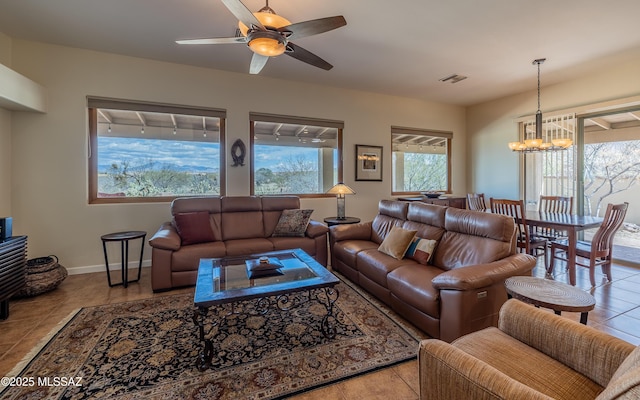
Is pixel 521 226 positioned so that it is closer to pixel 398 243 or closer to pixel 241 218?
pixel 398 243

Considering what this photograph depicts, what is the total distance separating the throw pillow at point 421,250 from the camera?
269 centimetres

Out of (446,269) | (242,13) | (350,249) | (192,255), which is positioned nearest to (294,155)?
(350,249)

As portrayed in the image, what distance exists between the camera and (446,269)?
8.48ft

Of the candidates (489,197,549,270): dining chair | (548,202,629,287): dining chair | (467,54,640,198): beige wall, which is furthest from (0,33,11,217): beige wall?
(467,54,640,198): beige wall

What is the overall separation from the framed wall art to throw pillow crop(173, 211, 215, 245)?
112 inches

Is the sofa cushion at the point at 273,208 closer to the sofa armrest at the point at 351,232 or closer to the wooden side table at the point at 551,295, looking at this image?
the sofa armrest at the point at 351,232

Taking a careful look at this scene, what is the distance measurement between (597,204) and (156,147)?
6.89 m

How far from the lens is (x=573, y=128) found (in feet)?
14.8

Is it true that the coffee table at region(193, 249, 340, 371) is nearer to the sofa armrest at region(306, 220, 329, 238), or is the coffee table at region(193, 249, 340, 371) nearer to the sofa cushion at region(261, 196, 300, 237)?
the sofa armrest at region(306, 220, 329, 238)

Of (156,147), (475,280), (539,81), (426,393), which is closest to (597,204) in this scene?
(539,81)

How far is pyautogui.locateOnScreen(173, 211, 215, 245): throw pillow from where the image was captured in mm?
3367

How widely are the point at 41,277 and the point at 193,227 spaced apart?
154 centimetres

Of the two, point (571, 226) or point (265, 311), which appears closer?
point (265, 311)

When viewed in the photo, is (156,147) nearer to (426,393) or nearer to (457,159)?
(426,393)
